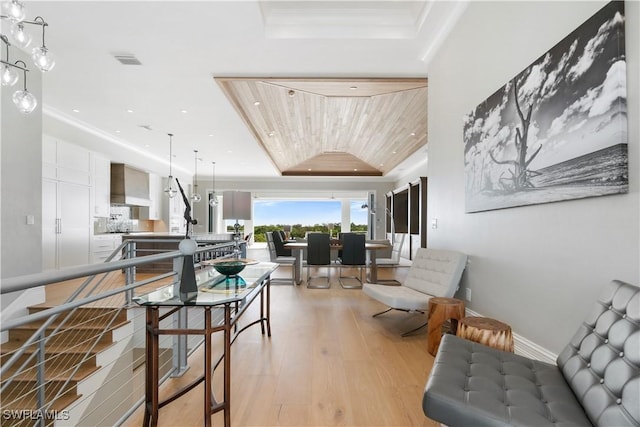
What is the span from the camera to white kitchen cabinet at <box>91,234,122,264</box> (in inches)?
244

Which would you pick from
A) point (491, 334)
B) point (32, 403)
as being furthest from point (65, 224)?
point (491, 334)

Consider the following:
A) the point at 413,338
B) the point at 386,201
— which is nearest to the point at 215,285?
the point at 413,338

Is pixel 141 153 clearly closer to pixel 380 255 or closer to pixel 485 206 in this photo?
pixel 380 255

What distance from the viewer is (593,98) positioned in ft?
5.17

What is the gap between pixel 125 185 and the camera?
7367 mm

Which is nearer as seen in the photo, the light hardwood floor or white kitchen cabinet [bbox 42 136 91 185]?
the light hardwood floor

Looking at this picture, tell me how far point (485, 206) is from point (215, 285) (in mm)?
2179

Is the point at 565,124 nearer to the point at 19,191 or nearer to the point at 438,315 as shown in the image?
the point at 438,315

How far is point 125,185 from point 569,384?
27.2 feet

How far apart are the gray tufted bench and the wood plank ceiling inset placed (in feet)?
12.0

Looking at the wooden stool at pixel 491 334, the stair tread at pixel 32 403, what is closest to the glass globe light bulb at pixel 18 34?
the stair tread at pixel 32 403

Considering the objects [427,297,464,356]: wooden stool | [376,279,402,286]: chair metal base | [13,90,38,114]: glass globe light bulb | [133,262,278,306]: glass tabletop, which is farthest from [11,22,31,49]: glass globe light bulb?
[376,279,402,286]: chair metal base

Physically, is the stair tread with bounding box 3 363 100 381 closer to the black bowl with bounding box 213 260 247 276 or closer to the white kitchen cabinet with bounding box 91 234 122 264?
the black bowl with bounding box 213 260 247 276

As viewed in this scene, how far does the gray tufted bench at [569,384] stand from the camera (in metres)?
1.12
